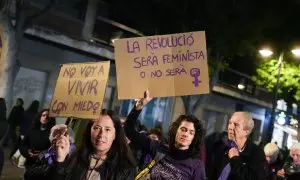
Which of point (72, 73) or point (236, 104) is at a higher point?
point (236, 104)

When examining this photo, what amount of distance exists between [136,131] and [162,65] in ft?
2.29

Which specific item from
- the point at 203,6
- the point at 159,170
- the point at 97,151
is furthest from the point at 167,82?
the point at 203,6

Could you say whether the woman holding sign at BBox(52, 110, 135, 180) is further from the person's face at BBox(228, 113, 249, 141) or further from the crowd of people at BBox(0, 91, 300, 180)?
the person's face at BBox(228, 113, 249, 141)

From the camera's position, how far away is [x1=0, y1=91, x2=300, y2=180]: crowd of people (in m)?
2.92

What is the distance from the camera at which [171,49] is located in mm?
4352

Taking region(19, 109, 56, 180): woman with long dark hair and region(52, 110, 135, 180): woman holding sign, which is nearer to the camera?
region(52, 110, 135, 180): woman holding sign

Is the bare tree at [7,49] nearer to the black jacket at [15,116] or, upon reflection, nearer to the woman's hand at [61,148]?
the black jacket at [15,116]

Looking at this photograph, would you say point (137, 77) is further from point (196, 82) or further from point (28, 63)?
point (28, 63)

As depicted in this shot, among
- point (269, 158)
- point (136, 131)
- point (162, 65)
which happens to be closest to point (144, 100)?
point (136, 131)

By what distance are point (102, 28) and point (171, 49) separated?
13.4 metres

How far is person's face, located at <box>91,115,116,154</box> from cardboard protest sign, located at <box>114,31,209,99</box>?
1.05 metres

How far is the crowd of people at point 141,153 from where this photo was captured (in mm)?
2924

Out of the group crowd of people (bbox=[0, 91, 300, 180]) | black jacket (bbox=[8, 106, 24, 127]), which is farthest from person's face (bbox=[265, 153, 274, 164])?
black jacket (bbox=[8, 106, 24, 127])

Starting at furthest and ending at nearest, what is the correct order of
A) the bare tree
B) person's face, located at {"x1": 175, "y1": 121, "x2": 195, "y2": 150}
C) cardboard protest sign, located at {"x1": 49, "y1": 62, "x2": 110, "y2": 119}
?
the bare tree, person's face, located at {"x1": 175, "y1": 121, "x2": 195, "y2": 150}, cardboard protest sign, located at {"x1": 49, "y1": 62, "x2": 110, "y2": 119}
